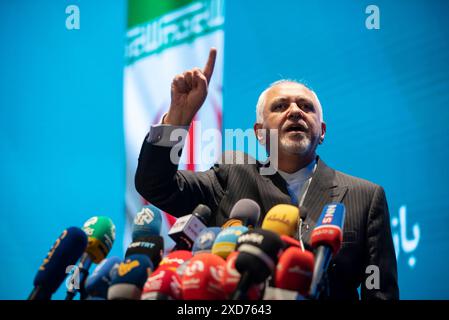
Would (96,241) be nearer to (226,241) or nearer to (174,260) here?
(174,260)

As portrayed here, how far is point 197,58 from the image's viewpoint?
10.7 feet

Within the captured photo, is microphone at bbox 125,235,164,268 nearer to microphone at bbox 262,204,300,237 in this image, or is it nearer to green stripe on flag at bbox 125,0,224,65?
microphone at bbox 262,204,300,237

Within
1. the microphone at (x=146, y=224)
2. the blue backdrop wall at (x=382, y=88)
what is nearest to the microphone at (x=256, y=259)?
the microphone at (x=146, y=224)

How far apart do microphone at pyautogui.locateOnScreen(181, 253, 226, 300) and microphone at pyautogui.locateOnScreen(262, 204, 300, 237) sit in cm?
19

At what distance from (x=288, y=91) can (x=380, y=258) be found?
76 cm

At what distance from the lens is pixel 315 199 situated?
1.85 meters

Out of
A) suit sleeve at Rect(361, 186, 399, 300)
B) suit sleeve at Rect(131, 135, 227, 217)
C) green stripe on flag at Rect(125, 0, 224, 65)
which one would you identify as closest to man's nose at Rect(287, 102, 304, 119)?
suit sleeve at Rect(131, 135, 227, 217)

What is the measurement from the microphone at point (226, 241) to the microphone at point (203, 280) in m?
0.11

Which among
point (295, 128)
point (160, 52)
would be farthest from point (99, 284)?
point (160, 52)

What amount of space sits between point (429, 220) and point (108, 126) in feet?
5.79

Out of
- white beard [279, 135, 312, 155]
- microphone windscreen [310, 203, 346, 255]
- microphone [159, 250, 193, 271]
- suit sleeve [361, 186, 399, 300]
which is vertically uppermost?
white beard [279, 135, 312, 155]

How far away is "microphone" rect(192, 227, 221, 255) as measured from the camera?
4.23ft

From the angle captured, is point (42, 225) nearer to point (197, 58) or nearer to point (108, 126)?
point (108, 126)
